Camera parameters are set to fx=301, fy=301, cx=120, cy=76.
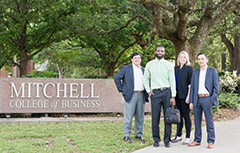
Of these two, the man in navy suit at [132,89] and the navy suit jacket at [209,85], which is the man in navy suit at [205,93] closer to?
the navy suit jacket at [209,85]

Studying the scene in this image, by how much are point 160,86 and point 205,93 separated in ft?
3.00

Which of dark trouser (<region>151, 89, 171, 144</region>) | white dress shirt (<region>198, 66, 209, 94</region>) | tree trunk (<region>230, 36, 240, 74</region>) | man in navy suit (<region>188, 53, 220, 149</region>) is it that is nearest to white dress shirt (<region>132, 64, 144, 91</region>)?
dark trouser (<region>151, 89, 171, 144</region>)

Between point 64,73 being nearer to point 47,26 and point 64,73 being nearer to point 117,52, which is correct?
point 117,52

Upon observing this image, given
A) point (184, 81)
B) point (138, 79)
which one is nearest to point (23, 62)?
point (138, 79)

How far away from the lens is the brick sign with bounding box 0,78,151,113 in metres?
9.80

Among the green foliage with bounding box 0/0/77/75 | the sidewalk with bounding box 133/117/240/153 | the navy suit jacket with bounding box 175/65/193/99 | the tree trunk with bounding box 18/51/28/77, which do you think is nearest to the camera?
the sidewalk with bounding box 133/117/240/153

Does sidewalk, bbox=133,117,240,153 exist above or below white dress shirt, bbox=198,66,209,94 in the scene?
below

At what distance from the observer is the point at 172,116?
6.08m

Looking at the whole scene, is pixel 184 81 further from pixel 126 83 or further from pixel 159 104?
pixel 126 83

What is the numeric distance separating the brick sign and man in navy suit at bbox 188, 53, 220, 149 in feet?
14.8

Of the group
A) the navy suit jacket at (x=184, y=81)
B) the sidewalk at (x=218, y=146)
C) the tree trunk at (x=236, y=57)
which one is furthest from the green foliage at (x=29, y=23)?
the tree trunk at (x=236, y=57)

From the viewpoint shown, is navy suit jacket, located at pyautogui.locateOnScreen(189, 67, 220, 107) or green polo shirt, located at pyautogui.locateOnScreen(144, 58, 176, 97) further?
green polo shirt, located at pyautogui.locateOnScreen(144, 58, 176, 97)

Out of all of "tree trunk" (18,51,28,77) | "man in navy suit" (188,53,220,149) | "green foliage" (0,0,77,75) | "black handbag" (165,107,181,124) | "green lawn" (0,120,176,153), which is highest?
"green foliage" (0,0,77,75)

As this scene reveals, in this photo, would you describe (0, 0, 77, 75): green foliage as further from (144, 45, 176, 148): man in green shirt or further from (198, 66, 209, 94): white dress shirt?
(198, 66, 209, 94): white dress shirt
